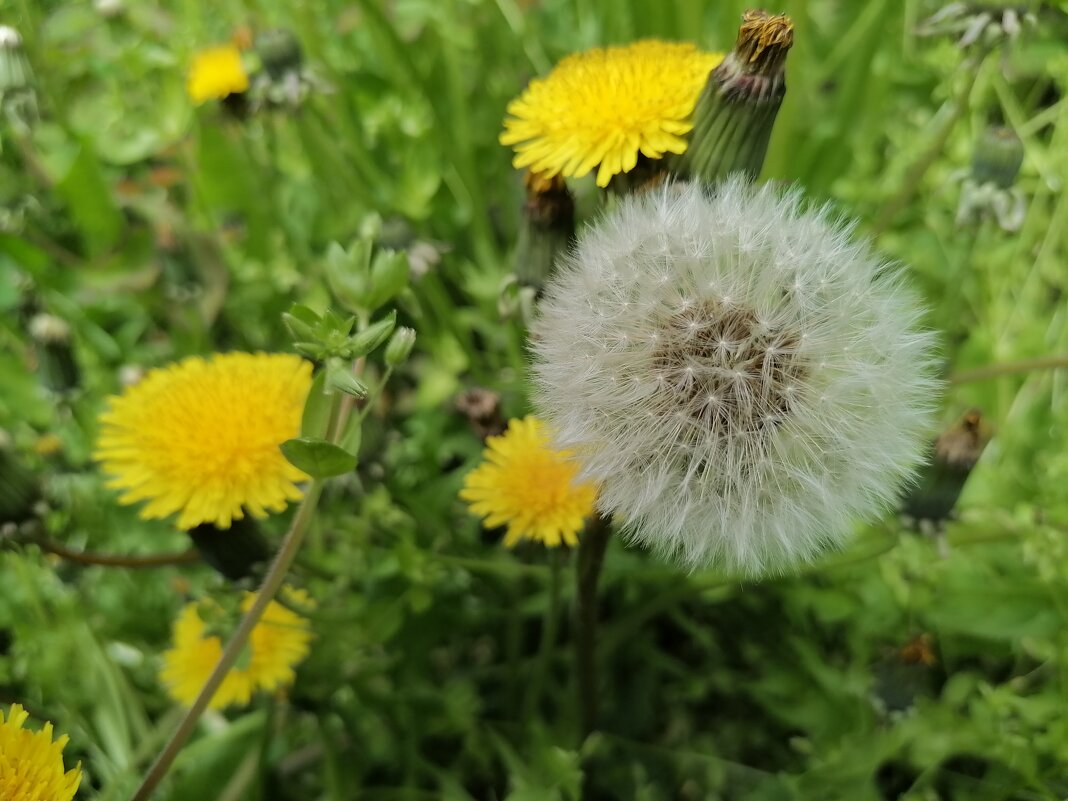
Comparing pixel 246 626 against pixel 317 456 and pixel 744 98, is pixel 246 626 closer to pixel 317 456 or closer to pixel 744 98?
pixel 317 456

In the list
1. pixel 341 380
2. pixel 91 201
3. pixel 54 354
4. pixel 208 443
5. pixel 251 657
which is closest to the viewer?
pixel 341 380

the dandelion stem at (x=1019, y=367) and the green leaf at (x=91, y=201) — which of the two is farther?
the green leaf at (x=91, y=201)

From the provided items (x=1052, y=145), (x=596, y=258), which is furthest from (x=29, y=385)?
(x=1052, y=145)

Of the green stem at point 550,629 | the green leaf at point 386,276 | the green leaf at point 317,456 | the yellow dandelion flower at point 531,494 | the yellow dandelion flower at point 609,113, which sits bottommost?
the green stem at point 550,629

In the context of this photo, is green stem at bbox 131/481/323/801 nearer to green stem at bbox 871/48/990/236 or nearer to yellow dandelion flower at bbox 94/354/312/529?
yellow dandelion flower at bbox 94/354/312/529

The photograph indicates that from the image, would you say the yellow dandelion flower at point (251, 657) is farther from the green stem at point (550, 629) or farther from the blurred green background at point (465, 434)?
the green stem at point (550, 629)

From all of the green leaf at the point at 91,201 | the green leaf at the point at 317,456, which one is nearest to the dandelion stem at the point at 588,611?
the green leaf at the point at 317,456

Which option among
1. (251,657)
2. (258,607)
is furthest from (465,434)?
(258,607)
